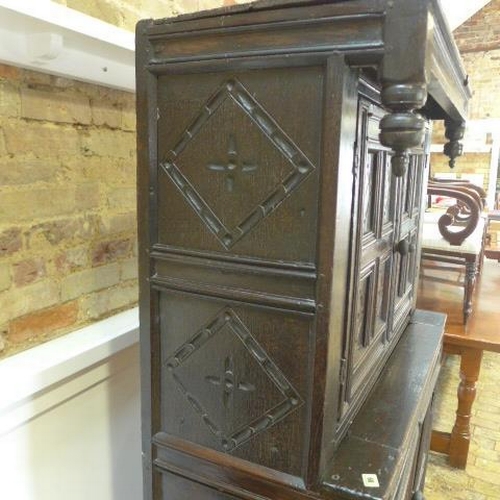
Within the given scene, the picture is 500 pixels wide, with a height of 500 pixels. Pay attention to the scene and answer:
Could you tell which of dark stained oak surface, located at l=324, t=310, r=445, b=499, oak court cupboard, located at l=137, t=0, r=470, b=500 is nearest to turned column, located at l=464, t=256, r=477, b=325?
dark stained oak surface, located at l=324, t=310, r=445, b=499

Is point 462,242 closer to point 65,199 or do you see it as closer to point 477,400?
point 477,400

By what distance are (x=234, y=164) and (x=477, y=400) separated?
2.67 metres

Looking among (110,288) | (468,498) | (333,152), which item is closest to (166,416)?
(110,288)

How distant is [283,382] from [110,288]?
0.63 metres

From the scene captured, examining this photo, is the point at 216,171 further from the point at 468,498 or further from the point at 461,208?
the point at 461,208

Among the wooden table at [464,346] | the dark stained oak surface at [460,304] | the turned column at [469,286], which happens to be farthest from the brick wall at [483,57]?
the turned column at [469,286]

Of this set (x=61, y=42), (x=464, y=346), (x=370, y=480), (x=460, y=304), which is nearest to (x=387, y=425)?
(x=370, y=480)

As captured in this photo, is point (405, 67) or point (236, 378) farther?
point (236, 378)

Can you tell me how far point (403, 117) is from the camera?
679 mm

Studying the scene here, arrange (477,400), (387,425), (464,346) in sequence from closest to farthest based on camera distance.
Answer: (387,425)
(464,346)
(477,400)

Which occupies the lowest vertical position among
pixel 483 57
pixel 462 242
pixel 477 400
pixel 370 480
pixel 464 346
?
pixel 477 400

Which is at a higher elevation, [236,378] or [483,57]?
[483,57]

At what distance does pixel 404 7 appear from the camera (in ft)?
2.12

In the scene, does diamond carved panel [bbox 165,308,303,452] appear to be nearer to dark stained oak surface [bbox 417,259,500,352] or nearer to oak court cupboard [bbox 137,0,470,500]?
oak court cupboard [bbox 137,0,470,500]
